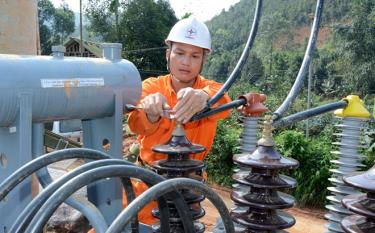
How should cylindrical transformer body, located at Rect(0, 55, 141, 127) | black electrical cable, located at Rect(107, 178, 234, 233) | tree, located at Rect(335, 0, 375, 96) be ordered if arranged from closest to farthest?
black electrical cable, located at Rect(107, 178, 234, 233) → cylindrical transformer body, located at Rect(0, 55, 141, 127) → tree, located at Rect(335, 0, 375, 96)

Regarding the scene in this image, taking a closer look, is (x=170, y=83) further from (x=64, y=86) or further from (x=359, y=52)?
(x=359, y=52)

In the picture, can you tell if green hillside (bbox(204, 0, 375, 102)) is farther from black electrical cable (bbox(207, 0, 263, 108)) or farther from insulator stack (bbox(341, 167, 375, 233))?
insulator stack (bbox(341, 167, 375, 233))

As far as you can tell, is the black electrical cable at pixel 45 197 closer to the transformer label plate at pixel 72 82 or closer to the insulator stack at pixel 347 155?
the transformer label plate at pixel 72 82

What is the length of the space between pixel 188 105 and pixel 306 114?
399 mm

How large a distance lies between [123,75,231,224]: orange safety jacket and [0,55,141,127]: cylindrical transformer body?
397 millimetres

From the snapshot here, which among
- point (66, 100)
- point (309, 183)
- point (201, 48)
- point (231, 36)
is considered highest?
point (231, 36)

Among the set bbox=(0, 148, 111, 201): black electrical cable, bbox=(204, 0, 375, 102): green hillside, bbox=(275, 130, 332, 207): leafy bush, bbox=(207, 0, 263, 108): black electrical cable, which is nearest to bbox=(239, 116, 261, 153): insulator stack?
bbox=(207, 0, 263, 108): black electrical cable

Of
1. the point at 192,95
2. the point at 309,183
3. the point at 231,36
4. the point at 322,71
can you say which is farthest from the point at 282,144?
the point at 231,36

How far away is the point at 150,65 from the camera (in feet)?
77.7

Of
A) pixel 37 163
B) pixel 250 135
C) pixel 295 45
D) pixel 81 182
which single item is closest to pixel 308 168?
pixel 250 135

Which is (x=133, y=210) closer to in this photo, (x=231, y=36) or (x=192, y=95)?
(x=192, y=95)

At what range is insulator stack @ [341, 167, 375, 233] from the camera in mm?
1104

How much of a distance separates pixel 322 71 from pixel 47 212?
36.9m

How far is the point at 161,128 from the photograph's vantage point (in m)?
2.17
